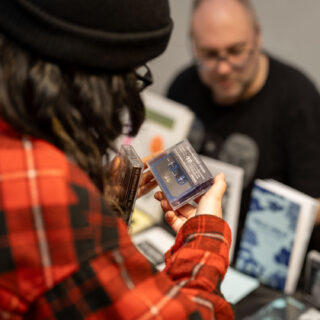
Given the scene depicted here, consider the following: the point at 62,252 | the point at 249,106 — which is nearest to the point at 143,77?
the point at 62,252

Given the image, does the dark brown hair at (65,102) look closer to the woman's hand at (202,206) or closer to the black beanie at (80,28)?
the black beanie at (80,28)

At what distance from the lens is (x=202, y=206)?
0.62 m

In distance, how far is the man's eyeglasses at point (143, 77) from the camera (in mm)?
506

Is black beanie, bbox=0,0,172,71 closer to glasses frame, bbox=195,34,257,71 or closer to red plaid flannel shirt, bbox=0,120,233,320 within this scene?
red plaid flannel shirt, bbox=0,120,233,320

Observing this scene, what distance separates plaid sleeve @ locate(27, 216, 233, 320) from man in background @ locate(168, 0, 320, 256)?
841 millimetres

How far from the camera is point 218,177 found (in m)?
0.67

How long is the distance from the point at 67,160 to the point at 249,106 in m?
1.15

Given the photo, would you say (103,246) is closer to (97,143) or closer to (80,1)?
(97,143)

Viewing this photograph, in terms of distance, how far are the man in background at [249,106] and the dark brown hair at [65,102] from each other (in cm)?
93

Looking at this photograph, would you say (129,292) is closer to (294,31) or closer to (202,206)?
(202,206)

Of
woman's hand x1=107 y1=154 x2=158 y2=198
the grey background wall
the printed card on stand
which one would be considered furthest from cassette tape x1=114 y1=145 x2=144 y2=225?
the grey background wall

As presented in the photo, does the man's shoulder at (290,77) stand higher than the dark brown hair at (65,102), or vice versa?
the dark brown hair at (65,102)

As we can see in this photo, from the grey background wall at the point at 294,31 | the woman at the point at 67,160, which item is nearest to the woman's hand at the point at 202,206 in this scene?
the woman at the point at 67,160

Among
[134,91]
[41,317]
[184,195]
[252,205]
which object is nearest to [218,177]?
[184,195]
